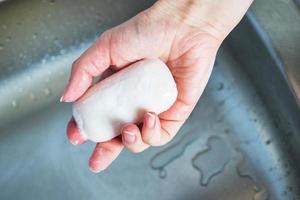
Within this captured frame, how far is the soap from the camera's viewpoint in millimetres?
634

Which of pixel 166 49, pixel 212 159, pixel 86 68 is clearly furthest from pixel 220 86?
pixel 86 68

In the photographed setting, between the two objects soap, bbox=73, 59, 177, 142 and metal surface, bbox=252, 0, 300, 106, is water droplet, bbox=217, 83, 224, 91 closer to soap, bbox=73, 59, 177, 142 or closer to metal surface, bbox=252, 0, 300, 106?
metal surface, bbox=252, 0, 300, 106

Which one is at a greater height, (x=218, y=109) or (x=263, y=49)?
(x=263, y=49)

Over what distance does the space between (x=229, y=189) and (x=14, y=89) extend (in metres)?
0.43

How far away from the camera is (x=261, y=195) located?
2.92 ft

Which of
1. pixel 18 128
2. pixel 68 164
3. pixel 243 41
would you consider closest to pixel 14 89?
pixel 18 128

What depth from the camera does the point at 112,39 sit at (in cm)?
68

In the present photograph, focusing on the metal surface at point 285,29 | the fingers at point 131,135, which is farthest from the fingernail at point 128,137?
the metal surface at point 285,29

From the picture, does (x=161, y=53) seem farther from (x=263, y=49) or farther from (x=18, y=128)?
(x=18, y=128)

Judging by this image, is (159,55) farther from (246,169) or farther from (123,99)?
(246,169)

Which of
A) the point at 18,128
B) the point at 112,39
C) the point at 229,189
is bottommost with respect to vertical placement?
the point at 229,189

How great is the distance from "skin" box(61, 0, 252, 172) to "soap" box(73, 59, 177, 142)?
2 cm

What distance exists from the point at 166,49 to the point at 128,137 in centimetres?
16

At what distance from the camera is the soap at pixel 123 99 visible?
63cm
